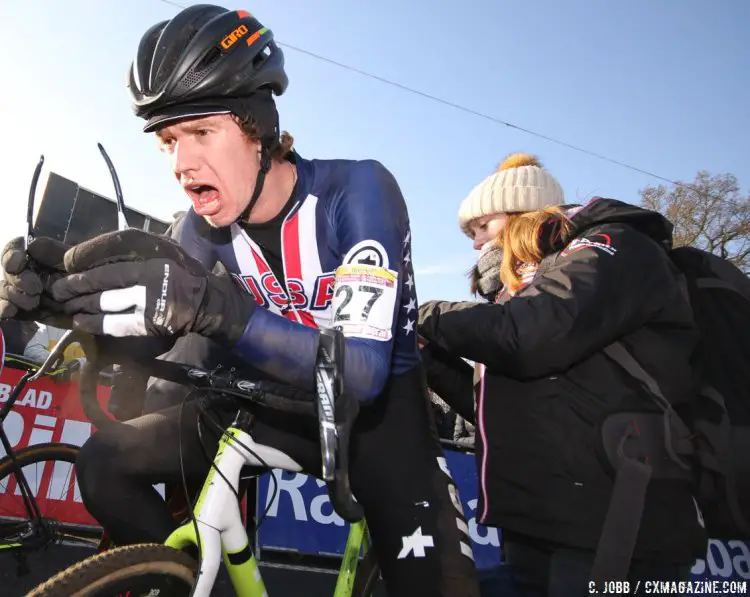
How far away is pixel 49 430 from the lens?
521 centimetres

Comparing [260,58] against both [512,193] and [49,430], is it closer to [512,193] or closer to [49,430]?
[512,193]

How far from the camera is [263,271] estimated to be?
2240 millimetres

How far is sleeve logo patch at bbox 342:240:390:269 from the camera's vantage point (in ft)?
5.86

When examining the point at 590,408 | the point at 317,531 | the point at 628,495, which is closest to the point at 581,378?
the point at 590,408

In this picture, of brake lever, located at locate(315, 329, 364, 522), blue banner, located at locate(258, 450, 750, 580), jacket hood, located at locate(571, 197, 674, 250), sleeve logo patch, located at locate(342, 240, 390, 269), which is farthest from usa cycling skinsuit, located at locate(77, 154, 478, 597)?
blue banner, located at locate(258, 450, 750, 580)

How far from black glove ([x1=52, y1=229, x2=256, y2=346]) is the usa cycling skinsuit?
1.57 ft

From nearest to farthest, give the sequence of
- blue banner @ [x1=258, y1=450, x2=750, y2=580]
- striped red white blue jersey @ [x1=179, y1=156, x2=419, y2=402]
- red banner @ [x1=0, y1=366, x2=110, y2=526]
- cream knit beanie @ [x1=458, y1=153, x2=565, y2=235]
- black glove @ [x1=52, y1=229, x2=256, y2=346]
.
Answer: black glove @ [x1=52, y1=229, x2=256, y2=346] < striped red white blue jersey @ [x1=179, y1=156, x2=419, y2=402] < cream knit beanie @ [x1=458, y1=153, x2=565, y2=235] < red banner @ [x1=0, y1=366, x2=110, y2=526] < blue banner @ [x1=258, y1=450, x2=750, y2=580]

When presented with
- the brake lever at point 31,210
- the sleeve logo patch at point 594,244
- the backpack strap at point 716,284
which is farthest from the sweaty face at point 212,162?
the backpack strap at point 716,284

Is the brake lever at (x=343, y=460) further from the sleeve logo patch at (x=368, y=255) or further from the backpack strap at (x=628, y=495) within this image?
the backpack strap at (x=628, y=495)

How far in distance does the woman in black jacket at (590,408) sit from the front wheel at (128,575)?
1.07m

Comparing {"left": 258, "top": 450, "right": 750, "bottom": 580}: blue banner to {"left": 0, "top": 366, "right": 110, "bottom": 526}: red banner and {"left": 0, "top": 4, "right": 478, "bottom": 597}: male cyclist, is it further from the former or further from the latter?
{"left": 0, "top": 4, "right": 478, "bottom": 597}: male cyclist

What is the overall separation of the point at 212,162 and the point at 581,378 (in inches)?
61.2

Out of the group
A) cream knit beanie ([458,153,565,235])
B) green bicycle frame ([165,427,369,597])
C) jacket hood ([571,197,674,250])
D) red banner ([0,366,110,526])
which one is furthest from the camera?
red banner ([0,366,110,526])

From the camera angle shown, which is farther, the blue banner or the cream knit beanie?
the blue banner
